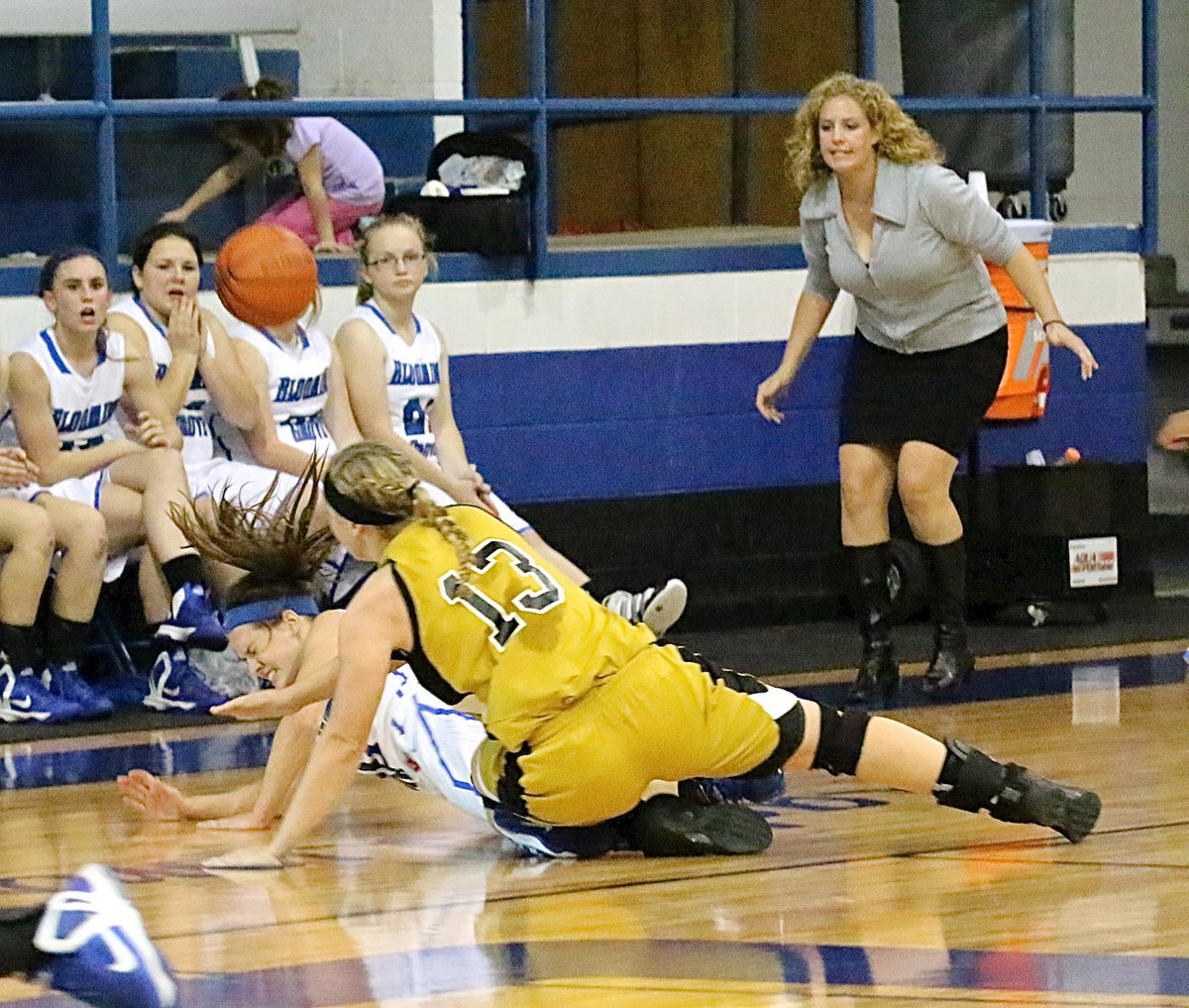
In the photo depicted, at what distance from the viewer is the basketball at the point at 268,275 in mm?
6500

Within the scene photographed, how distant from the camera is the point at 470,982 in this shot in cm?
357

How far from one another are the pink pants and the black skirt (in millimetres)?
1969

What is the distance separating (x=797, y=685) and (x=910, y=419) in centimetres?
80

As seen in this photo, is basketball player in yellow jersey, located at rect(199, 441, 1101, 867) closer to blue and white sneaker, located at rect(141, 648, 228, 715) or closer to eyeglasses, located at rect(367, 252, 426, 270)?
blue and white sneaker, located at rect(141, 648, 228, 715)

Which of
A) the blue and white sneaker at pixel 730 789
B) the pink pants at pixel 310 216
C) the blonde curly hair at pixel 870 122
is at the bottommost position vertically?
the blue and white sneaker at pixel 730 789

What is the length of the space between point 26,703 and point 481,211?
2061mm

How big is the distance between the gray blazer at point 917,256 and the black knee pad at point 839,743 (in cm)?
209

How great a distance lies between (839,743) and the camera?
14.1ft

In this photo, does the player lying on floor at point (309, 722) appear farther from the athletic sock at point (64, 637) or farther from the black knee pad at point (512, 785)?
the athletic sock at point (64, 637)

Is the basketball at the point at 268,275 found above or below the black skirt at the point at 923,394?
above

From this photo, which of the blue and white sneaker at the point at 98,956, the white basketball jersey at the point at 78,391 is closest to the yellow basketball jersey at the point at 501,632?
the blue and white sneaker at the point at 98,956

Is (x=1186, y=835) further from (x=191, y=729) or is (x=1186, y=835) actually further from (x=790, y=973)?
(x=191, y=729)

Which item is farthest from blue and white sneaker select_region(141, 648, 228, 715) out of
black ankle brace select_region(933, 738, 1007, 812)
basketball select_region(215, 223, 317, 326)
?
black ankle brace select_region(933, 738, 1007, 812)

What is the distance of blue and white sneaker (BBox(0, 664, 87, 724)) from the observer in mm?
6145
